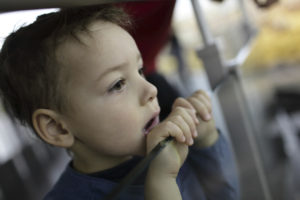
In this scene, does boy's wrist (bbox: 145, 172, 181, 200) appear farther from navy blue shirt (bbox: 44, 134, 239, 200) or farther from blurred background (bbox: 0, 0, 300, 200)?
blurred background (bbox: 0, 0, 300, 200)

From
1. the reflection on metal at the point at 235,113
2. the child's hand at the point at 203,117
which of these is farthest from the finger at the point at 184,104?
the reflection on metal at the point at 235,113

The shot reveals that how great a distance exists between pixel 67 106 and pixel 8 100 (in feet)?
0.20

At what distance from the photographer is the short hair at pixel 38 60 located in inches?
11.9

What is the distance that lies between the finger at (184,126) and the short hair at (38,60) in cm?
12

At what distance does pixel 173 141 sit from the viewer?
1.15 ft

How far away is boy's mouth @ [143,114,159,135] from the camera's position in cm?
36

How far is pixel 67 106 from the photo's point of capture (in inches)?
13.6

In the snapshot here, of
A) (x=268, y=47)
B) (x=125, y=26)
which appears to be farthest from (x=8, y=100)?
(x=268, y=47)

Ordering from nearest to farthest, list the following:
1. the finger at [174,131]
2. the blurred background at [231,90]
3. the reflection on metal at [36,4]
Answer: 1. the reflection on metal at [36,4]
2. the finger at [174,131]
3. the blurred background at [231,90]

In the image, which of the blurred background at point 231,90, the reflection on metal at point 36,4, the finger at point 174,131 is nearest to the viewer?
the reflection on metal at point 36,4

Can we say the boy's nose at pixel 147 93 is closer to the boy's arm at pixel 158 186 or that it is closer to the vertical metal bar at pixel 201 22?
the boy's arm at pixel 158 186

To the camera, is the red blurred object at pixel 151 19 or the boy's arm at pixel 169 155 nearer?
the boy's arm at pixel 169 155

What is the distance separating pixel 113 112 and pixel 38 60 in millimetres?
92

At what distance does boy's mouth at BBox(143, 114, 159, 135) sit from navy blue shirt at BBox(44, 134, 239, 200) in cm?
4
